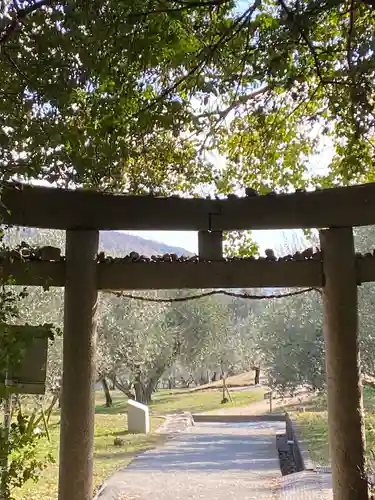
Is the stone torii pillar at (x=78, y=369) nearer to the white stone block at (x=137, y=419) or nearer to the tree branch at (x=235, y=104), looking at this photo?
the tree branch at (x=235, y=104)

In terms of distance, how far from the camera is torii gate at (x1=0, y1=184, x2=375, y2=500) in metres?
3.24

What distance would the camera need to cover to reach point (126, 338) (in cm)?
1390

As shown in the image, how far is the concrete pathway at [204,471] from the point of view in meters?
6.12

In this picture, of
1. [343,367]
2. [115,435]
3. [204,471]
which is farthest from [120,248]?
[343,367]

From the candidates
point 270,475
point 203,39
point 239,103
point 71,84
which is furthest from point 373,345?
point 71,84

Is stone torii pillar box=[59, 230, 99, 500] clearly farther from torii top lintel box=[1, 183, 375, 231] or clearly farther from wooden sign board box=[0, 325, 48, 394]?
wooden sign board box=[0, 325, 48, 394]

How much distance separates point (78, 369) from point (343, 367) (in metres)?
1.63

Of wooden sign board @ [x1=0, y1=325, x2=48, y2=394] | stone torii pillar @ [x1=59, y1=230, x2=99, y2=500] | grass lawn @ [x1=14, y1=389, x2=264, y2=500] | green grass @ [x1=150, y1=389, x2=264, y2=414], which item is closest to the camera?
wooden sign board @ [x1=0, y1=325, x2=48, y2=394]

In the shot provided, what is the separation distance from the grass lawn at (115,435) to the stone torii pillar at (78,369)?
0.61 ft

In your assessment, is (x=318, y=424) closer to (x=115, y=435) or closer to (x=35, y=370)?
(x=115, y=435)

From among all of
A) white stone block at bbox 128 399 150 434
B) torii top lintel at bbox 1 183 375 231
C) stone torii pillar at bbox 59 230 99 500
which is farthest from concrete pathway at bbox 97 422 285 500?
torii top lintel at bbox 1 183 375 231

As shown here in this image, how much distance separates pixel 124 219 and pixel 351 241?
1468mm

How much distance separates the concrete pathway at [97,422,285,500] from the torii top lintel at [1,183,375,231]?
11.9 ft

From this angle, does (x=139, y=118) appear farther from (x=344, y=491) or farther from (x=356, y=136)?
(x=344, y=491)
